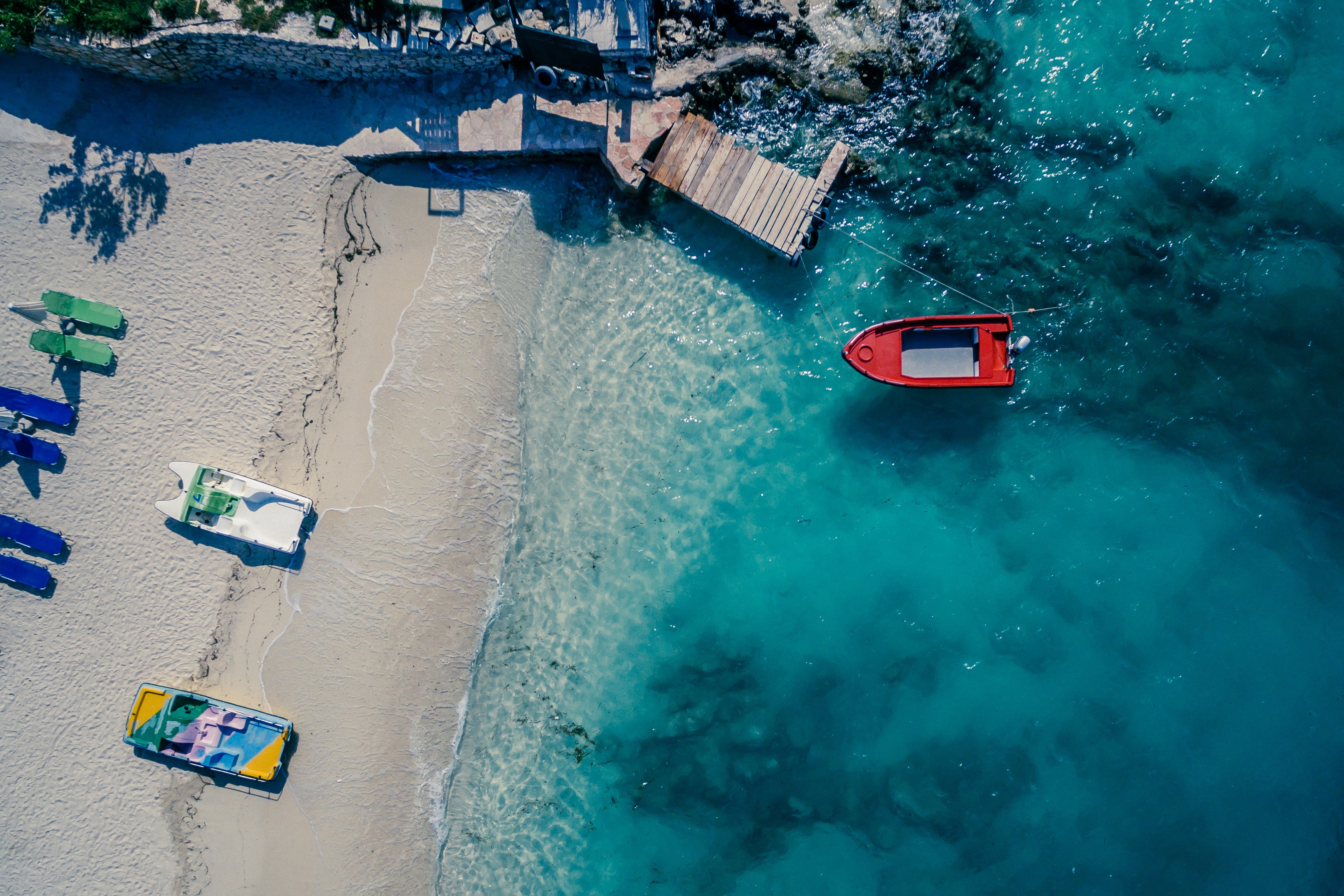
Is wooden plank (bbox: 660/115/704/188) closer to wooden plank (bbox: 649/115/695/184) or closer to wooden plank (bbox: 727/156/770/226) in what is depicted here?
wooden plank (bbox: 649/115/695/184)

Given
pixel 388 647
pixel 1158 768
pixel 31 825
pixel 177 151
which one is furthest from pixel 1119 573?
pixel 31 825

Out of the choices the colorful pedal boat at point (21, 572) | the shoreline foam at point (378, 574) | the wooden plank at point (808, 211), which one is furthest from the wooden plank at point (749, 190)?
the colorful pedal boat at point (21, 572)

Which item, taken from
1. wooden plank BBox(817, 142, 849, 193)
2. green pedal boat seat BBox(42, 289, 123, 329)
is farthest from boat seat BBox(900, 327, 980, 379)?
green pedal boat seat BBox(42, 289, 123, 329)

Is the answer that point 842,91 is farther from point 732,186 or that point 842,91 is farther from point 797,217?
point 732,186

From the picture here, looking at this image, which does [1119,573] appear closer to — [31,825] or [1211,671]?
[1211,671]

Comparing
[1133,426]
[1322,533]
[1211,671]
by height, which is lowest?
[1211,671]
